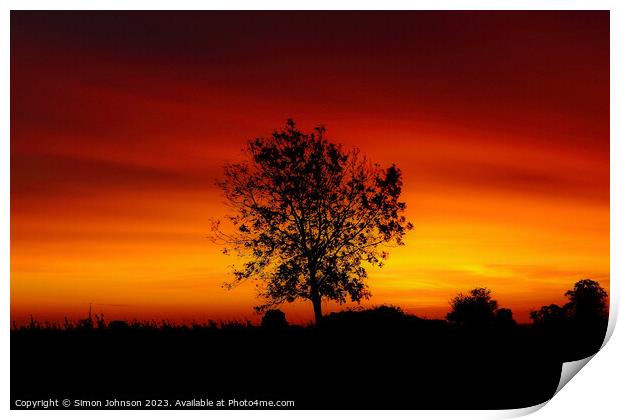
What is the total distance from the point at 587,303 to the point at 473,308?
112 inches

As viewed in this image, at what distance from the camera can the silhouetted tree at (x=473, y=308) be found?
19.6 metres

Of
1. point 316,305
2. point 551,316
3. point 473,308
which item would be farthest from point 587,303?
point 316,305

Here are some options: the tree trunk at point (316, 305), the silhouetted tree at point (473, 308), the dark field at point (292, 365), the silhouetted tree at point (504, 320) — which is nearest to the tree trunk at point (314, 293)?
the tree trunk at point (316, 305)

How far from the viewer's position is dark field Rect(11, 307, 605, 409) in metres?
17.5

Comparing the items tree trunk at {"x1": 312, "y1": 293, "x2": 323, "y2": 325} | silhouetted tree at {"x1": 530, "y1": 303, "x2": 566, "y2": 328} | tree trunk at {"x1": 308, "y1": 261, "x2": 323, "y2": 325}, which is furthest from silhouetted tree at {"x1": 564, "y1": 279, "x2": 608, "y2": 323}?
tree trunk at {"x1": 308, "y1": 261, "x2": 323, "y2": 325}

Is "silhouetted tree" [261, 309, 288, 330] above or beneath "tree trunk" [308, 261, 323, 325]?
beneath

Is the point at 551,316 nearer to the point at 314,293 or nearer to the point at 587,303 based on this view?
the point at 587,303

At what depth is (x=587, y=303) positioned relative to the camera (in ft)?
61.7

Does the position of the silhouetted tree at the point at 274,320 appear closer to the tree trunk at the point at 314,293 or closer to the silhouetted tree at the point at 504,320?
the tree trunk at the point at 314,293

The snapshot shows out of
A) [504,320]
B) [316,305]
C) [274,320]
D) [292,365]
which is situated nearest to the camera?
[292,365]

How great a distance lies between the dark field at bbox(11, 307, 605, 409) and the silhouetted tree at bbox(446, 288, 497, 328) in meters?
0.58

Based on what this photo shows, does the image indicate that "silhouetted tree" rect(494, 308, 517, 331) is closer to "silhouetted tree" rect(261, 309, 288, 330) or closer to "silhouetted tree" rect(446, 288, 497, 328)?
"silhouetted tree" rect(446, 288, 497, 328)

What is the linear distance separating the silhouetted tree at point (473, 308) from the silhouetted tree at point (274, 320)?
328 cm
